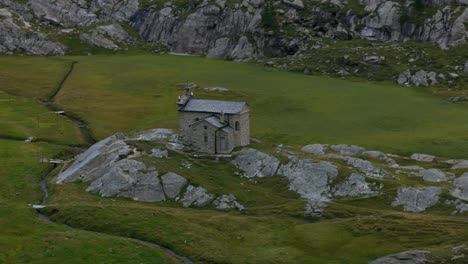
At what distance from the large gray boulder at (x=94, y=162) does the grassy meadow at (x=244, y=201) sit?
3.15m

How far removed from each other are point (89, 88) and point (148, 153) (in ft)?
272

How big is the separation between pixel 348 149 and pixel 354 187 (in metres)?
22.2

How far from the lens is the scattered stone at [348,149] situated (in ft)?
391

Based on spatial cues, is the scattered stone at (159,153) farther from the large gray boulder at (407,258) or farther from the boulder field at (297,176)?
the large gray boulder at (407,258)

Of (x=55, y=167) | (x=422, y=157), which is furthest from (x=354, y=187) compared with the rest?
(x=55, y=167)

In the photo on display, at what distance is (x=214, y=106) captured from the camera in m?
116

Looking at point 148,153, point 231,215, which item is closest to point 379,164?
point 231,215

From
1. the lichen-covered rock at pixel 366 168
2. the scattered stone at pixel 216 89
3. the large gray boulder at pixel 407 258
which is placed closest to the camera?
the large gray boulder at pixel 407 258

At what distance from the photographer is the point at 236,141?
11481 centimetres

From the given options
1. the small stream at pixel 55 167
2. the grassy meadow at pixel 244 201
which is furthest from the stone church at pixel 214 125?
the small stream at pixel 55 167

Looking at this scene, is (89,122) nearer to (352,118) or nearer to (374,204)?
(352,118)

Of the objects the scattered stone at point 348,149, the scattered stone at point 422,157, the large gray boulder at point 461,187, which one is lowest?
the scattered stone at point 348,149

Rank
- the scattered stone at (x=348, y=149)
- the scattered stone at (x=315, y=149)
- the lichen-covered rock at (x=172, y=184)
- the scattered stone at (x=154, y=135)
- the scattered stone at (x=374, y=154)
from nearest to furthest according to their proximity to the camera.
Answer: the lichen-covered rock at (x=172, y=184) → the scattered stone at (x=374, y=154) → the scattered stone at (x=315, y=149) → the scattered stone at (x=348, y=149) → the scattered stone at (x=154, y=135)

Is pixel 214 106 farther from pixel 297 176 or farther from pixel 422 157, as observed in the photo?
pixel 422 157
